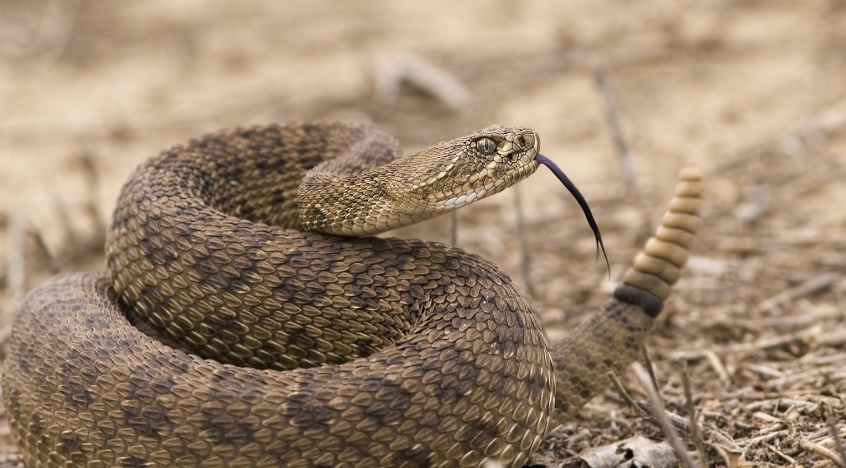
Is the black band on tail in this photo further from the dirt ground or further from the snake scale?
the dirt ground

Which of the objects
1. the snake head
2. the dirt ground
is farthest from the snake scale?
the dirt ground

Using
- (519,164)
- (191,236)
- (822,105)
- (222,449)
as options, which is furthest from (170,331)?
(822,105)

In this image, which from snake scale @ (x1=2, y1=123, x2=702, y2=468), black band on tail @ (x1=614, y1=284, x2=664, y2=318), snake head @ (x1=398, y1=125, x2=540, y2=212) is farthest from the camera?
black band on tail @ (x1=614, y1=284, x2=664, y2=318)

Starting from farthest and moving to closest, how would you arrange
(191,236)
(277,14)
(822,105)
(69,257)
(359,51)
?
(277,14), (359,51), (822,105), (69,257), (191,236)

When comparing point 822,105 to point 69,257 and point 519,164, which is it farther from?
point 69,257

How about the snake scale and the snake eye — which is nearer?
the snake scale

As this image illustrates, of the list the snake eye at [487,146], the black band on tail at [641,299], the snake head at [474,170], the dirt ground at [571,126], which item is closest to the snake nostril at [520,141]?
the snake head at [474,170]

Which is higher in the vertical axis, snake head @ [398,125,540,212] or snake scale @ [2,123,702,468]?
snake head @ [398,125,540,212]
